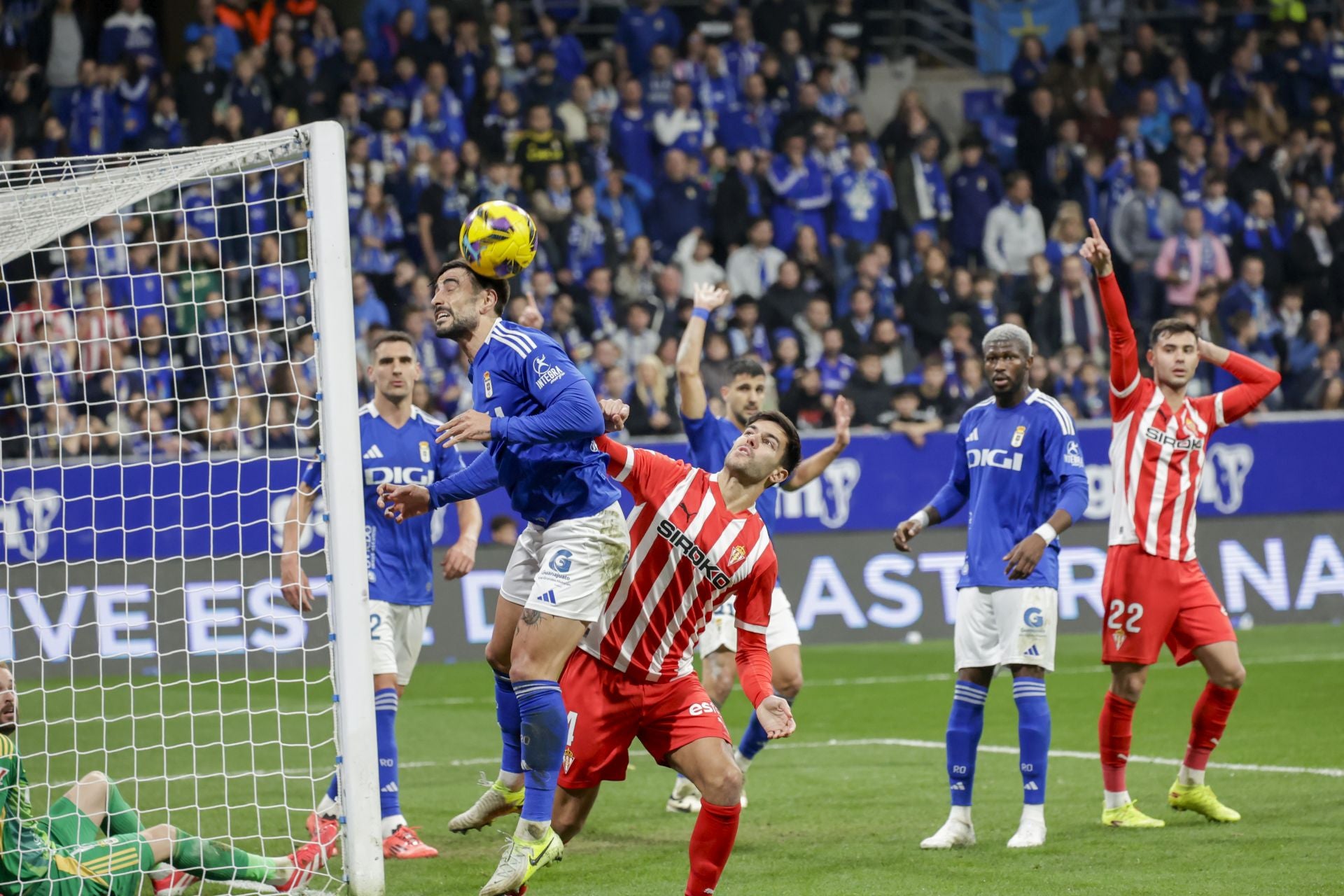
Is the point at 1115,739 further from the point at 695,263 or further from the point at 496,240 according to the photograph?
the point at 695,263

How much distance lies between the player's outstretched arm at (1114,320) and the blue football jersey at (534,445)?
8.97 feet

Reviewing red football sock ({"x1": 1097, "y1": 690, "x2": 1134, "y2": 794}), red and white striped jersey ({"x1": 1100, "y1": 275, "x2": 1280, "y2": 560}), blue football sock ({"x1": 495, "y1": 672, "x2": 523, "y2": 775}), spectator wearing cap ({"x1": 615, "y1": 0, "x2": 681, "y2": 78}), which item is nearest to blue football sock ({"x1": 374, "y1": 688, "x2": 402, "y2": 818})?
blue football sock ({"x1": 495, "y1": 672, "x2": 523, "y2": 775})

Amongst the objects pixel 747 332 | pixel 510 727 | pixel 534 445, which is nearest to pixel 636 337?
pixel 747 332

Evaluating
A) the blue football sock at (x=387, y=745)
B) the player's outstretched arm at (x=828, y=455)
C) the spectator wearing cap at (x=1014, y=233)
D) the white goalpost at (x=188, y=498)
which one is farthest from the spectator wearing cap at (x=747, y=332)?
the blue football sock at (x=387, y=745)

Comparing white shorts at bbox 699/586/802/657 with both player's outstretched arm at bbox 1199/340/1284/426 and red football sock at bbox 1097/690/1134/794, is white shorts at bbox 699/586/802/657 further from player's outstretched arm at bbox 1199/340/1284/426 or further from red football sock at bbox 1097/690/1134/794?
player's outstretched arm at bbox 1199/340/1284/426

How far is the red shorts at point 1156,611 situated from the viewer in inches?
327

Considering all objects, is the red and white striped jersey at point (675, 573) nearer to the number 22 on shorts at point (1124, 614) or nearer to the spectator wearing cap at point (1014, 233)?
the number 22 on shorts at point (1124, 614)

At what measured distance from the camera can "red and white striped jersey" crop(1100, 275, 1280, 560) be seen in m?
8.45

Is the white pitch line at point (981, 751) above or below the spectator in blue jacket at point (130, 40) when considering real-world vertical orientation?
below

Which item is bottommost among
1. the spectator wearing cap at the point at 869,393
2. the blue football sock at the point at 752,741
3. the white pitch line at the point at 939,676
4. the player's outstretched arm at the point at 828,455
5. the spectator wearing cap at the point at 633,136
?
the white pitch line at the point at 939,676

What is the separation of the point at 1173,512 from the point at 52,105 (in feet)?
50.0

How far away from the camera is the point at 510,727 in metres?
7.29

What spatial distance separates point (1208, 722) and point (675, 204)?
42.1ft

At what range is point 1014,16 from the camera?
80.1 ft
